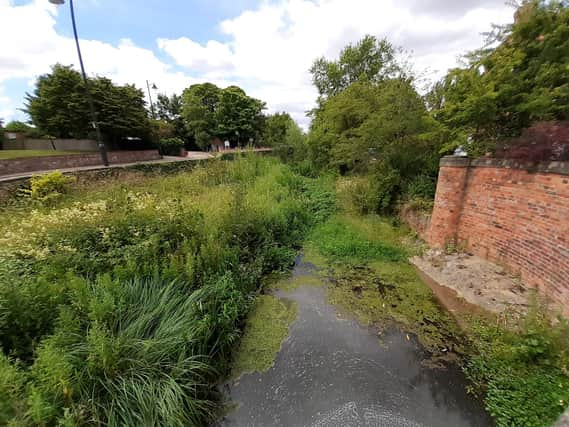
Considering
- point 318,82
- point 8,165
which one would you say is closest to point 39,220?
point 8,165

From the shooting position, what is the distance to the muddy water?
6.36 ft

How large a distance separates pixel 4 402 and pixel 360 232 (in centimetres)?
559

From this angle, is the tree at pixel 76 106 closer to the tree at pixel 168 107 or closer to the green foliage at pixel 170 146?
the green foliage at pixel 170 146

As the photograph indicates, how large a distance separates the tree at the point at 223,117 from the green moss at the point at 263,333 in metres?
21.0

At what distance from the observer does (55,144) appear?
13.6m

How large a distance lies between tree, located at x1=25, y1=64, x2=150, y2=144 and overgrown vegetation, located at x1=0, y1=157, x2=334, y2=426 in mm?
10775

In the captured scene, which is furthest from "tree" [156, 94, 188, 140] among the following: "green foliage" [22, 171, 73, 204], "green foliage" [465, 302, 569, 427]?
"green foliage" [465, 302, 569, 427]

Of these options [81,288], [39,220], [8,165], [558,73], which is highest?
[558,73]

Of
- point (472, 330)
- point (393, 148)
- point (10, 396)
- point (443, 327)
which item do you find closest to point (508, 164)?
point (472, 330)

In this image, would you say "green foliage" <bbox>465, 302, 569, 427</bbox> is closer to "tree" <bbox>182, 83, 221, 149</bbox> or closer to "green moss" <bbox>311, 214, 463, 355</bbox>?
"green moss" <bbox>311, 214, 463, 355</bbox>

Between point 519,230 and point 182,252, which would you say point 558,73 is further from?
point 182,252

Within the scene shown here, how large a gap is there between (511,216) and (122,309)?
5400mm

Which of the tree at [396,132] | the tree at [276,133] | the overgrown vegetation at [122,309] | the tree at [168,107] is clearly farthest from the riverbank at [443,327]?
the tree at [168,107]

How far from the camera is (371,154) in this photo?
6.84 m
